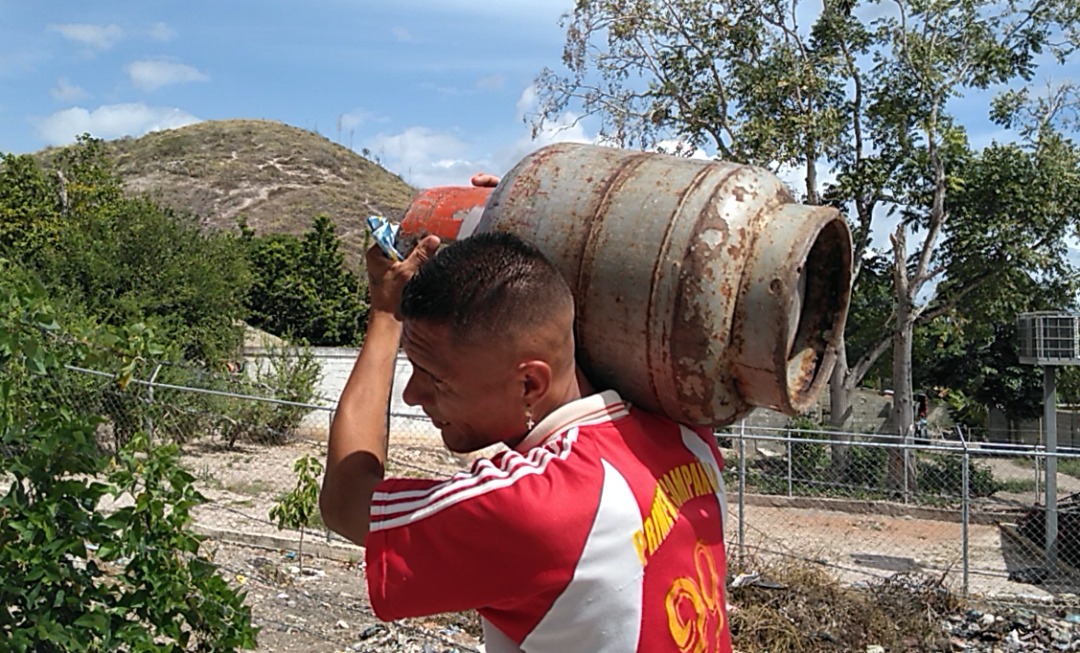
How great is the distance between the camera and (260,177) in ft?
187

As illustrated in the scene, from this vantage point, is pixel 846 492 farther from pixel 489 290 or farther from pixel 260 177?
pixel 260 177

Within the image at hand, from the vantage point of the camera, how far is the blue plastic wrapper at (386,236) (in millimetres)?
1796

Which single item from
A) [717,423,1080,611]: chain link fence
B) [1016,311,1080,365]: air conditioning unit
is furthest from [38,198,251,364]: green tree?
[1016,311,1080,365]: air conditioning unit

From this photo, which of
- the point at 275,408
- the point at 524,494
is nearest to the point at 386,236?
the point at 524,494

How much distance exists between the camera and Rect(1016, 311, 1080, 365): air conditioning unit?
12273mm

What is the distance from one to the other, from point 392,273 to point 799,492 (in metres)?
15.7

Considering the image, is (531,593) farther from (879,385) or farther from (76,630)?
(879,385)

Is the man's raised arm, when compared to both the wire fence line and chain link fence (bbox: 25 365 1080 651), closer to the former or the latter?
chain link fence (bbox: 25 365 1080 651)

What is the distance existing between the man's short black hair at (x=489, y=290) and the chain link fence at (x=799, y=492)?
5893mm

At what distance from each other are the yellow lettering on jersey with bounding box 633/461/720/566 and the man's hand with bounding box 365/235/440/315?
0.56m

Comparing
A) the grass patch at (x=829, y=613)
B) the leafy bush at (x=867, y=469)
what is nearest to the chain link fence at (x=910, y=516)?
the leafy bush at (x=867, y=469)

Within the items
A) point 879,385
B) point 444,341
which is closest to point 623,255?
point 444,341

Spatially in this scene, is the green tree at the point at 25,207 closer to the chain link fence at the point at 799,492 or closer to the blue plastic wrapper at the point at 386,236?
the chain link fence at the point at 799,492

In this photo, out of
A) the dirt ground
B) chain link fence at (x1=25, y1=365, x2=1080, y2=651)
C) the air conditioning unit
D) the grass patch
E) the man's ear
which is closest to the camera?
the man's ear
